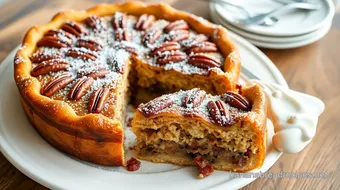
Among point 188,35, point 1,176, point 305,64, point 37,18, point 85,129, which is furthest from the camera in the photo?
point 37,18

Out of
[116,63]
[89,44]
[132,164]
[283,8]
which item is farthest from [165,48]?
[283,8]

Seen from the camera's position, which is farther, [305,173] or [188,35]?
[188,35]

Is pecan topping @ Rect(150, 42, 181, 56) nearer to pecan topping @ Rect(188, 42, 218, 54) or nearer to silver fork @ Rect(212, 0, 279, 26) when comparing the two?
pecan topping @ Rect(188, 42, 218, 54)

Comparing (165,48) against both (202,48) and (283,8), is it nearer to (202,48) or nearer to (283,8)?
(202,48)

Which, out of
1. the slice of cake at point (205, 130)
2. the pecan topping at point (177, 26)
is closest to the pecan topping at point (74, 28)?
the pecan topping at point (177, 26)

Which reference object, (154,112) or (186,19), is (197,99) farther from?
(186,19)

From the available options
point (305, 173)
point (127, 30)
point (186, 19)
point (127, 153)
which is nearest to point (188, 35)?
point (186, 19)
